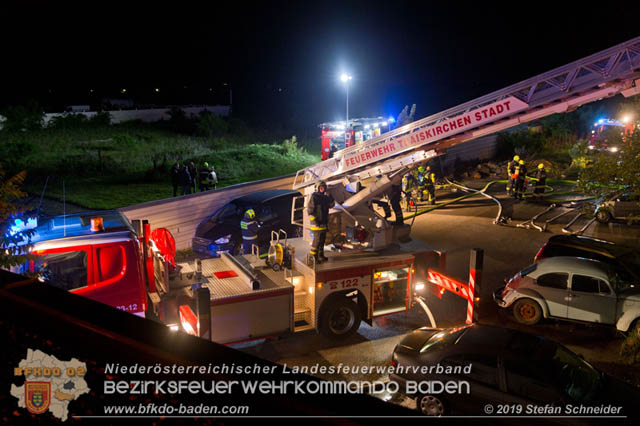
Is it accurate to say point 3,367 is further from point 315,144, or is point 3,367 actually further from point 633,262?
point 315,144

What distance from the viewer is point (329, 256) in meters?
7.70

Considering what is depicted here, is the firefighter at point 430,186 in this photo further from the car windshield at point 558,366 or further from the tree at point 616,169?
the car windshield at point 558,366

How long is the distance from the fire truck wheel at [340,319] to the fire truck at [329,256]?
18 mm

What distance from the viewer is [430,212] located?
17.3 m

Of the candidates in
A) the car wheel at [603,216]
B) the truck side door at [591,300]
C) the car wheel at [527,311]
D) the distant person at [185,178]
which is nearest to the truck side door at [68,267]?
the car wheel at [527,311]

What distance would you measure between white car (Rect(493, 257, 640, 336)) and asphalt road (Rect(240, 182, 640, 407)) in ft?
0.92

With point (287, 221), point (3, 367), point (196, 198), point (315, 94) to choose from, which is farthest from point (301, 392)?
point (315, 94)

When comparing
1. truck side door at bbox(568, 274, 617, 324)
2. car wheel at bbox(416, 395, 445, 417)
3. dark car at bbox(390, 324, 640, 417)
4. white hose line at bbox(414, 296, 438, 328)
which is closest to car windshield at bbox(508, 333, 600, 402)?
dark car at bbox(390, 324, 640, 417)

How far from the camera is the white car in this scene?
7559 millimetres

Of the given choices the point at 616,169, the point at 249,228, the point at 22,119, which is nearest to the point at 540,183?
the point at 616,169

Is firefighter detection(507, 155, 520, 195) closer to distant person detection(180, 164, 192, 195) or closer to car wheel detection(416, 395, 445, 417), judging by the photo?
distant person detection(180, 164, 192, 195)

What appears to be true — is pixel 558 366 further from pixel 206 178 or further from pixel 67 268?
pixel 206 178

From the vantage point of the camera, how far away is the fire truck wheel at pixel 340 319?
23.5 feet

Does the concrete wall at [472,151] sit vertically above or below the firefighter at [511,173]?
above
